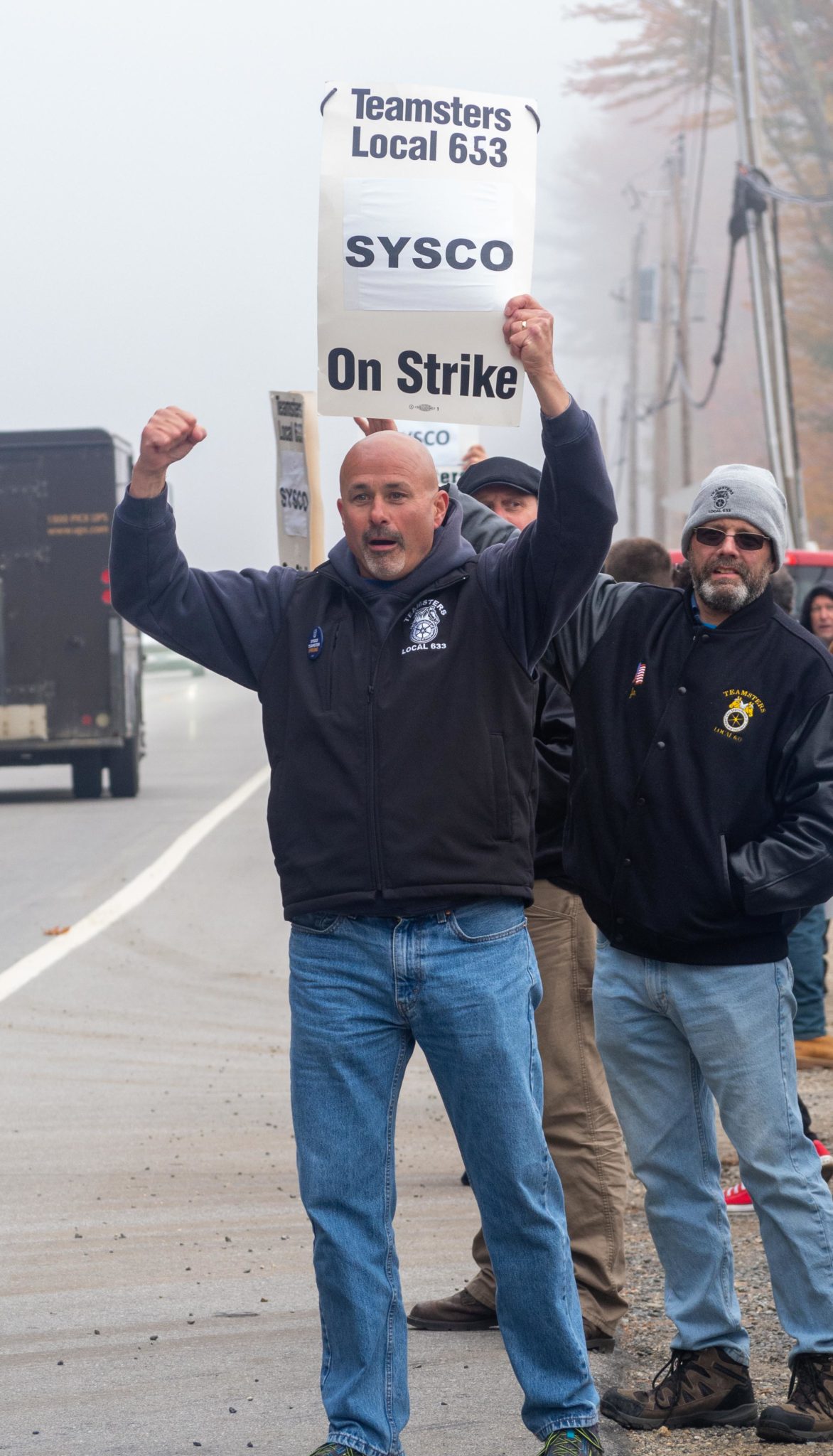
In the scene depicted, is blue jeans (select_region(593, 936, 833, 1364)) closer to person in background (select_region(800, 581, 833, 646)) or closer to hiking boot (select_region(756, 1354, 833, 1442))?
hiking boot (select_region(756, 1354, 833, 1442))

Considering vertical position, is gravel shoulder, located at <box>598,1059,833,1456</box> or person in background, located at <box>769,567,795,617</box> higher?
person in background, located at <box>769,567,795,617</box>

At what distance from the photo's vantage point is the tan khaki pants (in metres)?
4.68

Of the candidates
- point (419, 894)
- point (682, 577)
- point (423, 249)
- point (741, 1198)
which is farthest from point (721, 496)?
point (741, 1198)

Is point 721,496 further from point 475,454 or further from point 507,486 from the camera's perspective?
point 475,454

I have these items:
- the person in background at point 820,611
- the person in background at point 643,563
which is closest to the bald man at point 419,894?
the person in background at point 643,563

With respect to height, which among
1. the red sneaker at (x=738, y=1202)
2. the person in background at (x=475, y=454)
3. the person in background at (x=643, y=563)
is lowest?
the red sneaker at (x=738, y=1202)

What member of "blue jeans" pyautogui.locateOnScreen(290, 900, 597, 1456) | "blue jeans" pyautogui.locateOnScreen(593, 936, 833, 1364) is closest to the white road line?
"blue jeans" pyautogui.locateOnScreen(593, 936, 833, 1364)

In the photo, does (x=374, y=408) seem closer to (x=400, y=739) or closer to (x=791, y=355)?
(x=400, y=739)

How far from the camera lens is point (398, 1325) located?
12.5 ft

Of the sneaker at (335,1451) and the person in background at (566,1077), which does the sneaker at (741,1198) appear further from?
the sneaker at (335,1451)

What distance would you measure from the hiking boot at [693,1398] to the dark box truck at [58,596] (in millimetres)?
16900

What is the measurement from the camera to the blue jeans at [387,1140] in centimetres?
372

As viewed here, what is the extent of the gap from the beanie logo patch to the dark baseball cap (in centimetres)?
91

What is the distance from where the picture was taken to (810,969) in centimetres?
764
